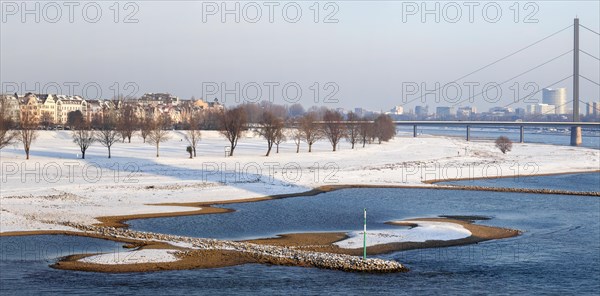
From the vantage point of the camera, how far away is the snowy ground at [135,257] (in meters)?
22.2

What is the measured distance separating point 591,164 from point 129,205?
57580mm

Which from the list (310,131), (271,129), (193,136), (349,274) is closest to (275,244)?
(349,274)

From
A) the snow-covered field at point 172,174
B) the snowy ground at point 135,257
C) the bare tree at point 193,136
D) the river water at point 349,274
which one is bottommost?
the river water at point 349,274

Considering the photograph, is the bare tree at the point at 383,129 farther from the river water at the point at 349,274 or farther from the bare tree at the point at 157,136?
the river water at the point at 349,274

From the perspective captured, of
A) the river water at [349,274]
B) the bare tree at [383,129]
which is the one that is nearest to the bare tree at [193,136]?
the river water at [349,274]

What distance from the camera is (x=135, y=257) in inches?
894

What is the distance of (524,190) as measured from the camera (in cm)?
4759

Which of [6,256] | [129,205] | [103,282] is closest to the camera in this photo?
[103,282]

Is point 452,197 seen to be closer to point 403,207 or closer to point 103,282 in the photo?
point 403,207

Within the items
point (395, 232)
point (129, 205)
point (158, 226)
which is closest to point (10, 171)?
point (129, 205)

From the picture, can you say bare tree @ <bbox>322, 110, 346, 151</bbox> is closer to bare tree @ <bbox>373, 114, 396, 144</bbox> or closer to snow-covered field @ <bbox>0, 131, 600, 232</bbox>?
snow-covered field @ <bbox>0, 131, 600, 232</bbox>

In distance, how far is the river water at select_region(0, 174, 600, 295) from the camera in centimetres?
1964

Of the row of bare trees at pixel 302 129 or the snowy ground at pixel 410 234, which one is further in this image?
the row of bare trees at pixel 302 129

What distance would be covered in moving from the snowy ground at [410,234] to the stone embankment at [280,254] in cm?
256
